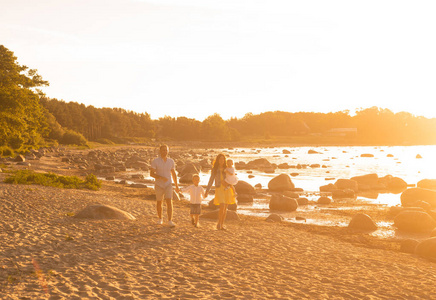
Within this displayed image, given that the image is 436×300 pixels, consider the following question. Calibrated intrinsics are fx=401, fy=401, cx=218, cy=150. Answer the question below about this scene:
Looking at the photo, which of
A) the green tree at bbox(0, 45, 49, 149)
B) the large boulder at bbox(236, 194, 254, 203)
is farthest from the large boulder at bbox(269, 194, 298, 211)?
the green tree at bbox(0, 45, 49, 149)

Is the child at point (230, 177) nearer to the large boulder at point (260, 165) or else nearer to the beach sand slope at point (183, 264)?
the beach sand slope at point (183, 264)

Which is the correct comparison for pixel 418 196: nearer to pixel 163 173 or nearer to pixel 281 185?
pixel 281 185

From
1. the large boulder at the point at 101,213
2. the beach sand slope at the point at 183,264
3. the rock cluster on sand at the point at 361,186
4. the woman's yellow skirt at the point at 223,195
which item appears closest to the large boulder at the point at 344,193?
the rock cluster on sand at the point at 361,186

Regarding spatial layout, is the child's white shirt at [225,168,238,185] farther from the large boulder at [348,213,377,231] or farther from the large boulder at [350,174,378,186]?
the large boulder at [350,174,378,186]

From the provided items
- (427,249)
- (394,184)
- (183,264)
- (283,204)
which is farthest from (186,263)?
(394,184)

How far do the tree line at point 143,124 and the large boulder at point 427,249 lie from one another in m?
27.1

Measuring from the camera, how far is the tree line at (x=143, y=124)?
29.8m

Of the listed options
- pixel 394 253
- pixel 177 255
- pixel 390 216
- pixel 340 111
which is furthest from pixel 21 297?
pixel 340 111

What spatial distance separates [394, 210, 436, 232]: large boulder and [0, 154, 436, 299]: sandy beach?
10.5 ft

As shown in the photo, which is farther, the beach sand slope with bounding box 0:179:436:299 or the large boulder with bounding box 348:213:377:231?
the large boulder with bounding box 348:213:377:231

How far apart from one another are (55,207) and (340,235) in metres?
9.84

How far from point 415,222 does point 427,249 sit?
440 centimetres

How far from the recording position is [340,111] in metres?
178

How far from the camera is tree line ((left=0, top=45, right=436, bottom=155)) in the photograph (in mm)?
29812
